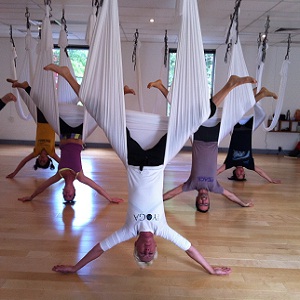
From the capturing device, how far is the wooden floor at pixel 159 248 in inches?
73.1

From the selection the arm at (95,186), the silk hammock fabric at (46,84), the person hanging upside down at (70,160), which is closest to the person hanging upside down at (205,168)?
the arm at (95,186)

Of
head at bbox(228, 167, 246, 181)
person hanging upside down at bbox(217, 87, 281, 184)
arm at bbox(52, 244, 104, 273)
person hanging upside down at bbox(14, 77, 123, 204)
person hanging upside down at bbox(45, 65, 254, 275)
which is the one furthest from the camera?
head at bbox(228, 167, 246, 181)

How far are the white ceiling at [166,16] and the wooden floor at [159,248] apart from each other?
88.0 inches

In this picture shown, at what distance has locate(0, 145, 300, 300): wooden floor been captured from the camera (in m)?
1.86

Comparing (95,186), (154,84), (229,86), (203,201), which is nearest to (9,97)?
(95,186)

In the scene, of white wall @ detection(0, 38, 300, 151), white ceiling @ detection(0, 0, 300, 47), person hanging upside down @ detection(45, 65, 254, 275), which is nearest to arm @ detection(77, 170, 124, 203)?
person hanging upside down @ detection(45, 65, 254, 275)

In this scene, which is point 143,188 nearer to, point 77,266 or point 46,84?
point 77,266

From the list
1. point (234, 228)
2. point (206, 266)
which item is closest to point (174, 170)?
point (234, 228)

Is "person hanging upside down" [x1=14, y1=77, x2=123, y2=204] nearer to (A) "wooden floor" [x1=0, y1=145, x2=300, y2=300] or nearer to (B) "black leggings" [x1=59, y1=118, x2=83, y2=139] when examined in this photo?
(B) "black leggings" [x1=59, y1=118, x2=83, y2=139]

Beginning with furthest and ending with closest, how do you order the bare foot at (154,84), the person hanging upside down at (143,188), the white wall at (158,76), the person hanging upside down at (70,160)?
the white wall at (158,76) < the person hanging upside down at (70,160) < the bare foot at (154,84) < the person hanging upside down at (143,188)

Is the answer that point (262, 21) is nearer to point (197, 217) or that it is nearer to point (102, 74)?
point (197, 217)

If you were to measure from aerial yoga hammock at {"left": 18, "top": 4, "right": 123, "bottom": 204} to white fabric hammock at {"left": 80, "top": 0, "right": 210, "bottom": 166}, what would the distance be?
1274 mm

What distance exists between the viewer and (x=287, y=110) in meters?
6.79

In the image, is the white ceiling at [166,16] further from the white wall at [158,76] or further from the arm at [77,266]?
the arm at [77,266]
